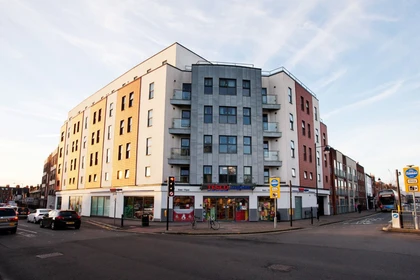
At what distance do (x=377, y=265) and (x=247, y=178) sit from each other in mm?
20992

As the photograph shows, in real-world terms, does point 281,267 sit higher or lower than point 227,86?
lower

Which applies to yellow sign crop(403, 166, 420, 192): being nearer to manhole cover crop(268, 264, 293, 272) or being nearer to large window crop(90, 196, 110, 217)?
manhole cover crop(268, 264, 293, 272)

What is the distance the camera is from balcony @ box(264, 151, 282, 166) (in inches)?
1215

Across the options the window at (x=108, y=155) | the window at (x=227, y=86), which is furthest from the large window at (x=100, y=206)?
the window at (x=227, y=86)

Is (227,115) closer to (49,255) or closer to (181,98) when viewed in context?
(181,98)

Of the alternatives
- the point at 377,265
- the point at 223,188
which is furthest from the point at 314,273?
the point at 223,188

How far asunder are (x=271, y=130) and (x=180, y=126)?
32.9 feet

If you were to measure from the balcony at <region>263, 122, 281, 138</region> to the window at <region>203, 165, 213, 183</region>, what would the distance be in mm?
7154

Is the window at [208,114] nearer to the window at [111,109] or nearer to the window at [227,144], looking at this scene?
the window at [227,144]

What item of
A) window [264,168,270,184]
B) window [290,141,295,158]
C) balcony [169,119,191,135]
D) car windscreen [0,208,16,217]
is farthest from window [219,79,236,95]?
car windscreen [0,208,16,217]

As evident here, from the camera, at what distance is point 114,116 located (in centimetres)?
3919

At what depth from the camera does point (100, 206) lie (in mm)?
38812

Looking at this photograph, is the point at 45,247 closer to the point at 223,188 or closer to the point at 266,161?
the point at 223,188

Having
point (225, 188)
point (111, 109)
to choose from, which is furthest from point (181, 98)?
point (111, 109)
